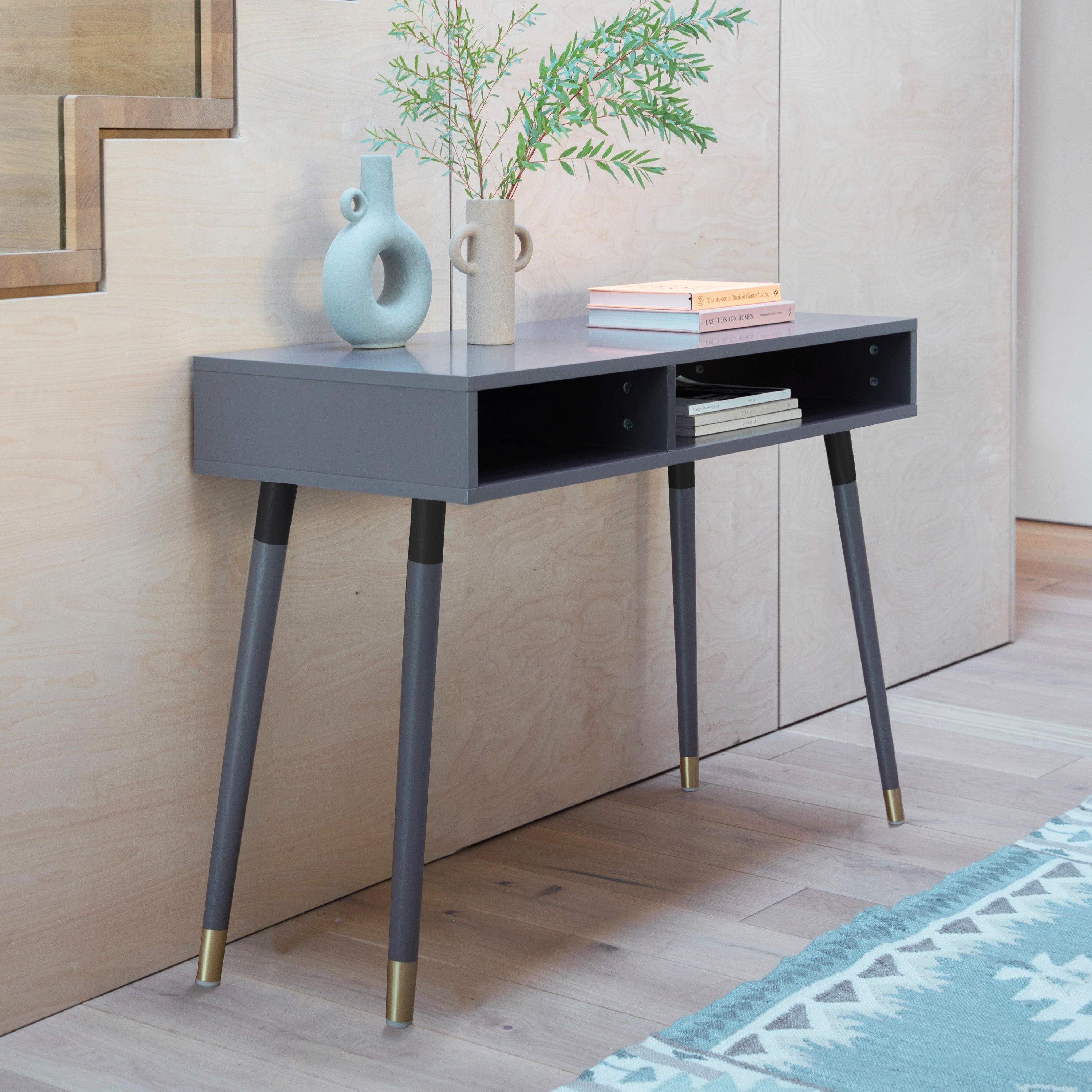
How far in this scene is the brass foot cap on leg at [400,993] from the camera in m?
1.80

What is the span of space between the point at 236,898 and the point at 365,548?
0.52 m

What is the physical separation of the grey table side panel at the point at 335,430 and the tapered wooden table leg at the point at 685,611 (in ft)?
2.89

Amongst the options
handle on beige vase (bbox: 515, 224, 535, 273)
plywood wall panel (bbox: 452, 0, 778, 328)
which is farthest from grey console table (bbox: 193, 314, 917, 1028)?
plywood wall panel (bbox: 452, 0, 778, 328)

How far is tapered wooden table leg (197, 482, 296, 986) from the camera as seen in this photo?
1.87 metres

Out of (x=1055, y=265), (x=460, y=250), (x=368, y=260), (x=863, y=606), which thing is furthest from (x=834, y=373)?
(x=1055, y=265)

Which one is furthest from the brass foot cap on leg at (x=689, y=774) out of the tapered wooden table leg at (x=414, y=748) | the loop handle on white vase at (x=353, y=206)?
the loop handle on white vase at (x=353, y=206)

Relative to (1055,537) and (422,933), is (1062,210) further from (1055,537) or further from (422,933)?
(422,933)

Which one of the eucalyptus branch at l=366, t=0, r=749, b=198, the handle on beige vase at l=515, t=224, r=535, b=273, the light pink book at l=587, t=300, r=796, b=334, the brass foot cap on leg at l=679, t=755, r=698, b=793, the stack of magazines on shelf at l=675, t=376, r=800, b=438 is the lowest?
the brass foot cap on leg at l=679, t=755, r=698, b=793

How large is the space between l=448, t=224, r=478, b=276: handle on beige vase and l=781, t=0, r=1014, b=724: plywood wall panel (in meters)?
1.07

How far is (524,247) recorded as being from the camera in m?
2.10

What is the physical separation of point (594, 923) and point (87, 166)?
3.94ft

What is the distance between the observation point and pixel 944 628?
11.4 ft

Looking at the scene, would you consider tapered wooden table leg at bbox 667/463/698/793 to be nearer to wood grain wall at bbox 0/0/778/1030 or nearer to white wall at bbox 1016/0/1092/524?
wood grain wall at bbox 0/0/778/1030

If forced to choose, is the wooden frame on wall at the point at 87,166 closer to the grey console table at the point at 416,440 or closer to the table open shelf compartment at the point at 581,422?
the grey console table at the point at 416,440
